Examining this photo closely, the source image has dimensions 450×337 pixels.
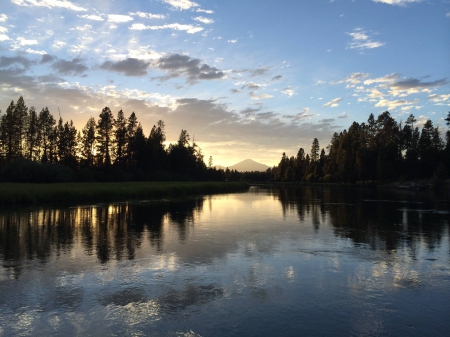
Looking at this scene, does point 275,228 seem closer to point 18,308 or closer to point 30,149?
point 18,308

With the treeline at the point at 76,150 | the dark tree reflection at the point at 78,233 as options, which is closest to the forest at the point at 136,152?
the treeline at the point at 76,150

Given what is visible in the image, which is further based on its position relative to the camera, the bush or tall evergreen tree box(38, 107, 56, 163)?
tall evergreen tree box(38, 107, 56, 163)

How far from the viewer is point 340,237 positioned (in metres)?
17.1

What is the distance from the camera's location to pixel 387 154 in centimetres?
8725

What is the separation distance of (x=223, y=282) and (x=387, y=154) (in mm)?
87709

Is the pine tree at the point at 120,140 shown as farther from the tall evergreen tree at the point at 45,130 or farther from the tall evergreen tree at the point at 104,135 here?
the tall evergreen tree at the point at 45,130

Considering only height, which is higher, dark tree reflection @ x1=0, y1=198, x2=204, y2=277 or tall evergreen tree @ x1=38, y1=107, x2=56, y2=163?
tall evergreen tree @ x1=38, y1=107, x2=56, y2=163

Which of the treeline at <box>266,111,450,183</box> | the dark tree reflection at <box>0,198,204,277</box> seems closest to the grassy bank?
the dark tree reflection at <box>0,198,204,277</box>

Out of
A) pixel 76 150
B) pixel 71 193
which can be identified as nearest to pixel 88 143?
pixel 76 150

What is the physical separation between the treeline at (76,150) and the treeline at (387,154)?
5093 cm

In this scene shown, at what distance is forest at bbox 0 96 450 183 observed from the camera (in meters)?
68.0

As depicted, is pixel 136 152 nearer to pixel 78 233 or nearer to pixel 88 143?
pixel 88 143

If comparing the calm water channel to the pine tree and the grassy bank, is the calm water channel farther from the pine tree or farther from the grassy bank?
the pine tree

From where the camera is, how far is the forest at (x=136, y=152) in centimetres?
6800
